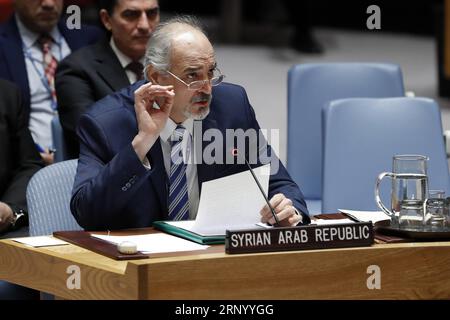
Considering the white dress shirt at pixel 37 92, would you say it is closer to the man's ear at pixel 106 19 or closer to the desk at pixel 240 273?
the man's ear at pixel 106 19

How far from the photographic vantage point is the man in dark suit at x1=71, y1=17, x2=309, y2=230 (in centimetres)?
317

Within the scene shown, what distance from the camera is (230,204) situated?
293cm

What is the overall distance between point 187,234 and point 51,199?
2.38ft

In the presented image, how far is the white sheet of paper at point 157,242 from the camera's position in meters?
2.84

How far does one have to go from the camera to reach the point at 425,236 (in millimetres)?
2971

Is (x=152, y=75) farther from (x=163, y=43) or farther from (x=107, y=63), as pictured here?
(x=107, y=63)

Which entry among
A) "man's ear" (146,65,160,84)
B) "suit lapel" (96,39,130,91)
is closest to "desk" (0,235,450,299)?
"man's ear" (146,65,160,84)

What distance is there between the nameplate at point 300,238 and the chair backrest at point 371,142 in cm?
126

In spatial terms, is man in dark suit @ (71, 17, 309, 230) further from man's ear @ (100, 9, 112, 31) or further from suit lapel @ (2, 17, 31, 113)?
suit lapel @ (2, 17, 31, 113)

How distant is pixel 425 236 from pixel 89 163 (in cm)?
102

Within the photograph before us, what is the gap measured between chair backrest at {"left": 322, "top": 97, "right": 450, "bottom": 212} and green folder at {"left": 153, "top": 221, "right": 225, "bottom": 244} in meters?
1.15

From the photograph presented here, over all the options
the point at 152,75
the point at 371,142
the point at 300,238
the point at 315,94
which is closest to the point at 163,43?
the point at 152,75
